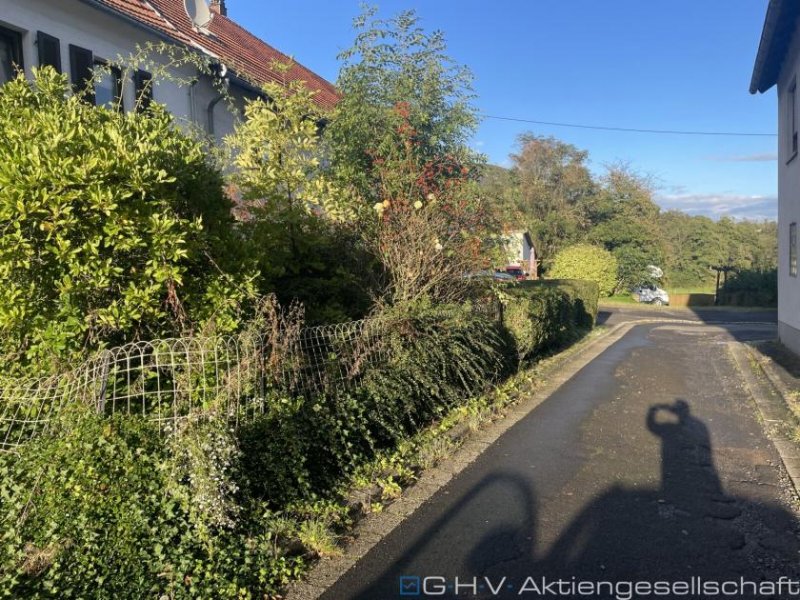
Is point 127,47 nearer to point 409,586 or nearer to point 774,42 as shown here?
point 409,586

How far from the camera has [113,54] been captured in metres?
9.09

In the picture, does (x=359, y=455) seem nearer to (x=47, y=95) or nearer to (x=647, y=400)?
(x=47, y=95)

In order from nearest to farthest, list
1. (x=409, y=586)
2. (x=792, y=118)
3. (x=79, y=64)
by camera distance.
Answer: (x=409, y=586) → (x=79, y=64) → (x=792, y=118)

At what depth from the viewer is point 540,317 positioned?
34.2ft

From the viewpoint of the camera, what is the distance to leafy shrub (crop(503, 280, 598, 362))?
364 inches

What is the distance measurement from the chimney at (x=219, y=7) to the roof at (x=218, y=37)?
0.25m

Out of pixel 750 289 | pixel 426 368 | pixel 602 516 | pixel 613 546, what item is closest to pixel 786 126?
pixel 426 368

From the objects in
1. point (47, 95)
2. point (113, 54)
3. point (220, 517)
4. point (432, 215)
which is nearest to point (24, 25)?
point (113, 54)

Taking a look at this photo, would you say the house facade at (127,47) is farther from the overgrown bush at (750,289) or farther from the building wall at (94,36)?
the overgrown bush at (750,289)

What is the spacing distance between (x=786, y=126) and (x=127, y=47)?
41.7ft

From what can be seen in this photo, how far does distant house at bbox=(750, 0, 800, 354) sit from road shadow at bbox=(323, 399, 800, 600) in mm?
8965

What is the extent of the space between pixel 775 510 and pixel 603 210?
148ft

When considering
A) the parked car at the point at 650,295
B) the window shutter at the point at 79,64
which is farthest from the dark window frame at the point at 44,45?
the parked car at the point at 650,295

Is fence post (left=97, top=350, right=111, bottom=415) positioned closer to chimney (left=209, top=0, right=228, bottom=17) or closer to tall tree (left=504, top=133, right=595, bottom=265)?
chimney (left=209, top=0, right=228, bottom=17)
